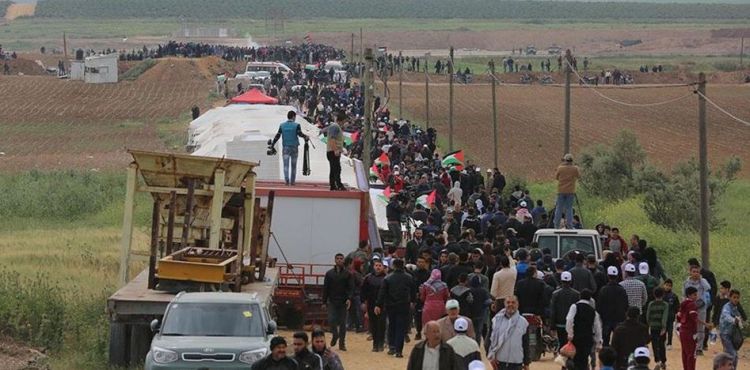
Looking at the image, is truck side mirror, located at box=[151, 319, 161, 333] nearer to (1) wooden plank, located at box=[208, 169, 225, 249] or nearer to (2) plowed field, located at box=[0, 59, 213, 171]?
(1) wooden plank, located at box=[208, 169, 225, 249]

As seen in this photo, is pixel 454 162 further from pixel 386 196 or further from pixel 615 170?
pixel 615 170

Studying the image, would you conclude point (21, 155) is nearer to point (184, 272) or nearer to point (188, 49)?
point (184, 272)

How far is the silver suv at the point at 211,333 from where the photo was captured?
629 inches

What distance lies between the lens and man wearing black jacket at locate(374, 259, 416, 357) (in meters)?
20.1

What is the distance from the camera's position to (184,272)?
63.3 feet

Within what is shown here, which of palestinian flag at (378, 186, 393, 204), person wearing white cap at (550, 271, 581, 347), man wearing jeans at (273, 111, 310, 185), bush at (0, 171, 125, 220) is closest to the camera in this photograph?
person wearing white cap at (550, 271, 581, 347)

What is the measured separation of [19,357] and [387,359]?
15.9 feet

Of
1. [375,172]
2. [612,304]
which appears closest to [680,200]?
[375,172]

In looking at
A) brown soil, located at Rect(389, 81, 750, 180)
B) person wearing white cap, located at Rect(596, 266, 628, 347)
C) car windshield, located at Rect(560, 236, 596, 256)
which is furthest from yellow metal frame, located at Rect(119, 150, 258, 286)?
brown soil, located at Rect(389, 81, 750, 180)

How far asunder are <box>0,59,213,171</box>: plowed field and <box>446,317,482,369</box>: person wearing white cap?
4273 centimetres

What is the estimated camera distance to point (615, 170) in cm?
4628

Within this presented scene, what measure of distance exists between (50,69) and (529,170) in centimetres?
8535

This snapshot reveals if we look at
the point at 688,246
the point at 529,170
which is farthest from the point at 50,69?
the point at 688,246

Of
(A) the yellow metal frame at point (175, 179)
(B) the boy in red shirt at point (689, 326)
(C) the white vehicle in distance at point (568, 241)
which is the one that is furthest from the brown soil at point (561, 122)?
(B) the boy in red shirt at point (689, 326)
